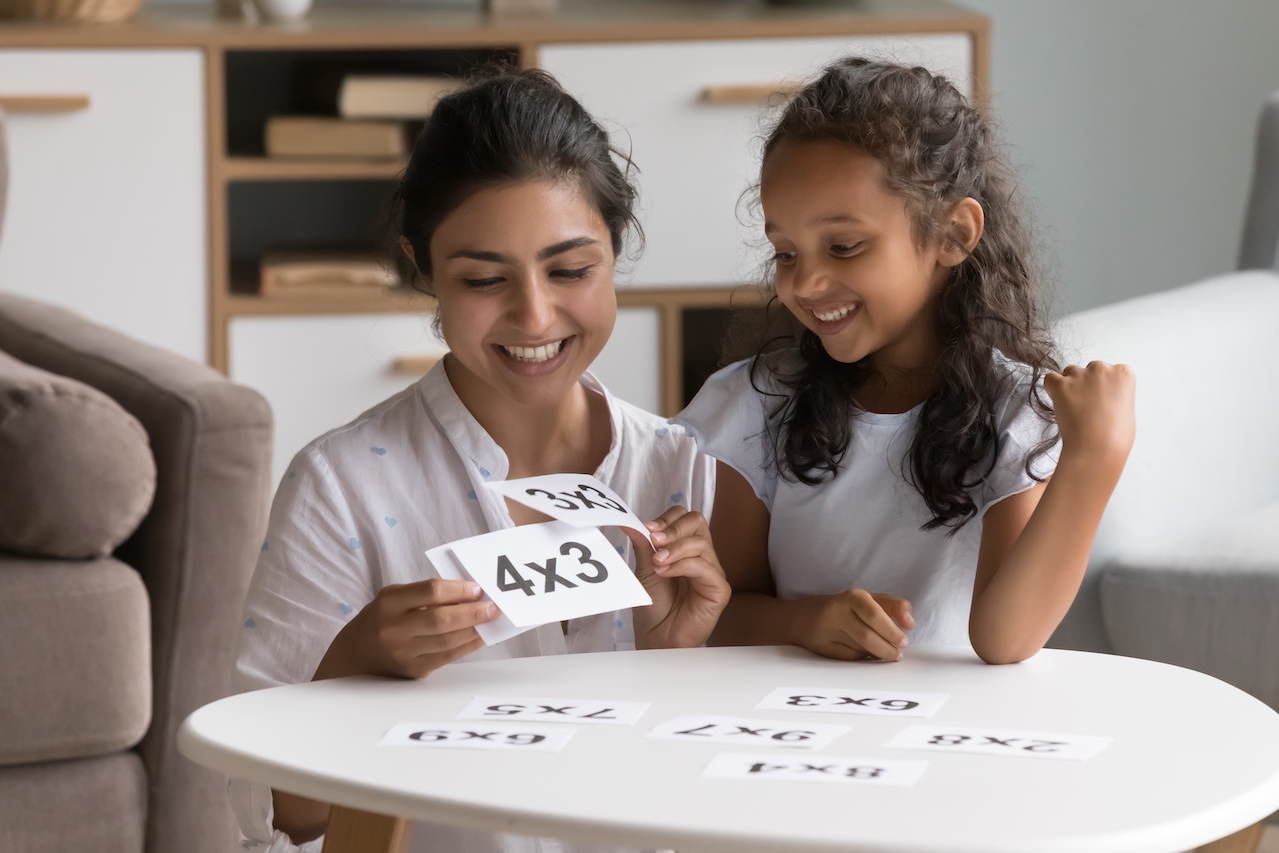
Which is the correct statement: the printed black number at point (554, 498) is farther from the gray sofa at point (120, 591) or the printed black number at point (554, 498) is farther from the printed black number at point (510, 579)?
the gray sofa at point (120, 591)

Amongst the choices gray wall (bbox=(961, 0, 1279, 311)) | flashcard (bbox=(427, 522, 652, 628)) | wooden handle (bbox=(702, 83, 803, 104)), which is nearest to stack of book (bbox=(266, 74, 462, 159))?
wooden handle (bbox=(702, 83, 803, 104))

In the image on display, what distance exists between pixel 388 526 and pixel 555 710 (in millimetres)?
342

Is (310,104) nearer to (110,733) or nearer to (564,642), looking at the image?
(110,733)

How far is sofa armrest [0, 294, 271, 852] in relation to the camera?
5.29ft

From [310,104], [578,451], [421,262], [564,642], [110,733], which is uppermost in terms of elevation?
[310,104]

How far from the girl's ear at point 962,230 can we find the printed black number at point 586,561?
0.38 m

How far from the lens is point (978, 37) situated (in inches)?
99.8

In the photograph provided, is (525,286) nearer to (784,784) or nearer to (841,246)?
(841,246)

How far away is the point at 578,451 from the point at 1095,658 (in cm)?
47

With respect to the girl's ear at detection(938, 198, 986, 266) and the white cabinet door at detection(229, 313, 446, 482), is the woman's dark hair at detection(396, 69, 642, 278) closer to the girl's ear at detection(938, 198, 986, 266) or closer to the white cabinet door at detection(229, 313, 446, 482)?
the girl's ear at detection(938, 198, 986, 266)

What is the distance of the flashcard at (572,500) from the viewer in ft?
3.19

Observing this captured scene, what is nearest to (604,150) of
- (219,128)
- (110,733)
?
(110,733)

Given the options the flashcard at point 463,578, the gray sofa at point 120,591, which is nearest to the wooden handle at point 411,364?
the gray sofa at point 120,591

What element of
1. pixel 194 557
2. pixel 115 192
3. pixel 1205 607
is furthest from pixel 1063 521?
pixel 115 192
